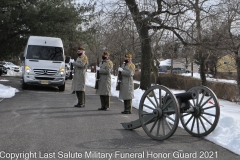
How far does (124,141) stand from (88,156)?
125 centimetres

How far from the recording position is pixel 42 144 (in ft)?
19.6

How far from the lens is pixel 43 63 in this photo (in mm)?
16891

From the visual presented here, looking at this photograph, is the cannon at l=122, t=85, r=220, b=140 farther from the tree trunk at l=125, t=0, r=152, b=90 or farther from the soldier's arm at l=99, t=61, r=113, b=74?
the tree trunk at l=125, t=0, r=152, b=90

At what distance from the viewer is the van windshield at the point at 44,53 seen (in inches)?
678

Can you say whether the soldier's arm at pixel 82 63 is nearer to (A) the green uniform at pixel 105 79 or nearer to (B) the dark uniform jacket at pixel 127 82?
(A) the green uniform at pixel 105 79

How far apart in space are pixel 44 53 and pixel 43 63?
725 mm

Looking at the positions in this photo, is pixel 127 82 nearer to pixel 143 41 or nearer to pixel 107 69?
pixel 107 69

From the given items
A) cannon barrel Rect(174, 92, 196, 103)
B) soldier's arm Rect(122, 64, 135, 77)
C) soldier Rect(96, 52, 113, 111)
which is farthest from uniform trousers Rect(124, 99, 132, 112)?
cannon barrel Rect(174, 92, 196, 103)

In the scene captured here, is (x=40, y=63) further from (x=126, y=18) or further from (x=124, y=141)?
(x=124, y=141)

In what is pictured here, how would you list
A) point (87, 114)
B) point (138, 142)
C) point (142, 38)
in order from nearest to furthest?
point (138, 142), point (87, 114), point (142, 38)

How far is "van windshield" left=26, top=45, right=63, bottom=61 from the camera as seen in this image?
17219 millimetres

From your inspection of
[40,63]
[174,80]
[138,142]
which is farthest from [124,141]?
[174,80]

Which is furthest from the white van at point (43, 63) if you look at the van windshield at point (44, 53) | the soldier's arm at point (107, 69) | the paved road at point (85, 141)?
the paved road at point (85, 141)

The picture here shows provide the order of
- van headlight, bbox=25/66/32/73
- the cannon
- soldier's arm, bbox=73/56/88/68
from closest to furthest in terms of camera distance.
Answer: the cannon < soldier's arm, bbox=73/56/88/68 < van headlight, bbox=25/66/32/73
